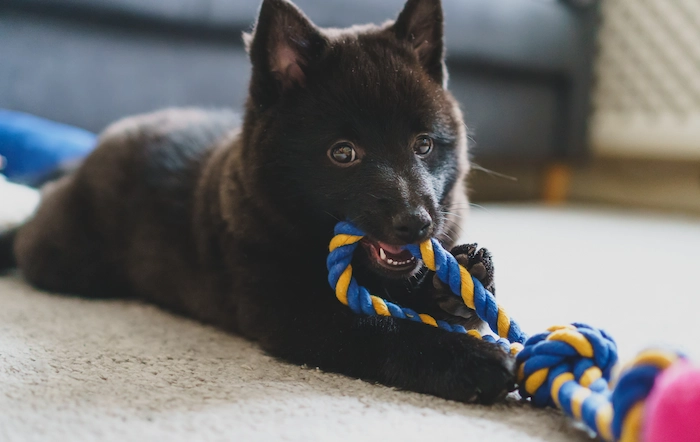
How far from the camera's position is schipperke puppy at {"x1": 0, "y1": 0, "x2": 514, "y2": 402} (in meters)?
1.09

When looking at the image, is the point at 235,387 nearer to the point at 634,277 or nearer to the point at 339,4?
the point at 634,277

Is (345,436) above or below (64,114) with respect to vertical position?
below

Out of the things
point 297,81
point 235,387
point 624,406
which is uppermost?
point 297,81

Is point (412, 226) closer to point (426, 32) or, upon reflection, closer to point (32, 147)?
point (426, 32)

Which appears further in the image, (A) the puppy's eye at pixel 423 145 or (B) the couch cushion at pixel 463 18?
(B) the couch cushion at pixel 463 18

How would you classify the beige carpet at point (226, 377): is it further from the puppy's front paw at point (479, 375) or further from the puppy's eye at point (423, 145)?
the puppy's eye at point (423, 145)

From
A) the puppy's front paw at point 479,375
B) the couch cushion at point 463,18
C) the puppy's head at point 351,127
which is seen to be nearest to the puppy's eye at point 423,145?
the puppy's head at point 351,127

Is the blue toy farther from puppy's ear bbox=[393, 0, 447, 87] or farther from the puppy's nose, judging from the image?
the puppy's nose

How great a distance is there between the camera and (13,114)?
2344 millimetres

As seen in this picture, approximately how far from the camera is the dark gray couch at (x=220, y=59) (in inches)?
97.8

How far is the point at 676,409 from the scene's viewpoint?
0.65m

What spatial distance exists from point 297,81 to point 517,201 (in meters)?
3.62

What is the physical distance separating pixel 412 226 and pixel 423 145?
0.30 metres

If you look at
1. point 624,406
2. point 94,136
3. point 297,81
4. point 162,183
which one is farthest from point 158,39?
point 624,406
